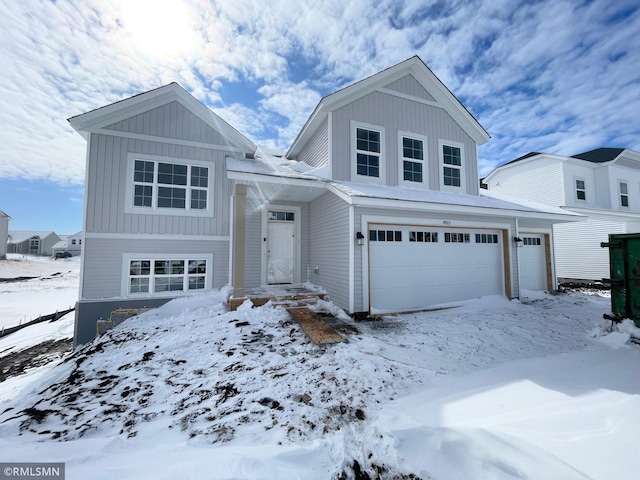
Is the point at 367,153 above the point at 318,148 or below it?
below

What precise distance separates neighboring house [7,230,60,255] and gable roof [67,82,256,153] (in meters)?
57.0

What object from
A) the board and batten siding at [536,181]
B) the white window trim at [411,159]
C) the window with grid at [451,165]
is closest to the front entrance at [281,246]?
the white window trim at [411,159]

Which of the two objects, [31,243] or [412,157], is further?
[31,243]

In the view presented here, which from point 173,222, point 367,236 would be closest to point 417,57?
point 367,236

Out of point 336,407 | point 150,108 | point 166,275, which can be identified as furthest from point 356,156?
point 336,407

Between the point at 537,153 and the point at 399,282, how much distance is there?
1429 centimetres

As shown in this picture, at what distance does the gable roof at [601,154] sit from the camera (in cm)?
1491

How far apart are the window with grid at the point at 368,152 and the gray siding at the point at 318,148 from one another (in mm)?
1005

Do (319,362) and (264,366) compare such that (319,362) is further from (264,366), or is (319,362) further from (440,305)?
(440,305)

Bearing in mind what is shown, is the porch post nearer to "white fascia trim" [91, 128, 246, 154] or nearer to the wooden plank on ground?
the wooden plank on ground

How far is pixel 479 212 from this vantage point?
25.7 ft

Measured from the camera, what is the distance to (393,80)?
8.84 meters

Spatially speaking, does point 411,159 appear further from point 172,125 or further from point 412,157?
point 172,125

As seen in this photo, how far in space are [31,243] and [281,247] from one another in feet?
203
